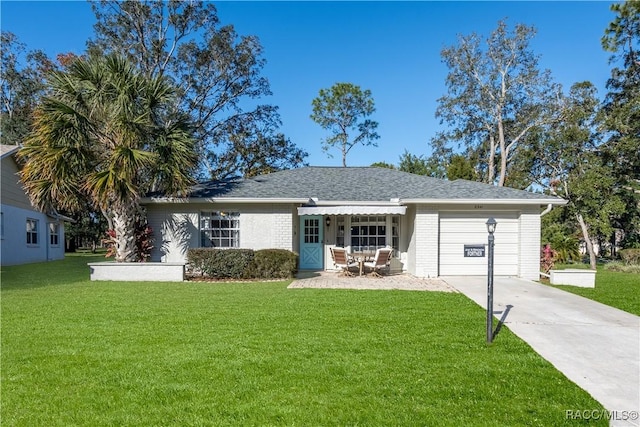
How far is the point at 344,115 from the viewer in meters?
45.5

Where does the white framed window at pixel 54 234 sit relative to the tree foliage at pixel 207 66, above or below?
below

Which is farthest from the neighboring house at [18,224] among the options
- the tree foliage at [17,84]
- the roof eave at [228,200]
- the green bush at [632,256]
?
the green bush at [632,256]

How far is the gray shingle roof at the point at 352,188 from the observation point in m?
16.0

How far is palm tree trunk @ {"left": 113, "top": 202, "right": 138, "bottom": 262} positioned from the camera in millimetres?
15531

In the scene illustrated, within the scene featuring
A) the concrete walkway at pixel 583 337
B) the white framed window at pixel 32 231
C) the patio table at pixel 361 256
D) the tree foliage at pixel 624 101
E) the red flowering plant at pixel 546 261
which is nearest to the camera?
the concrete walkway at pixel 583 337

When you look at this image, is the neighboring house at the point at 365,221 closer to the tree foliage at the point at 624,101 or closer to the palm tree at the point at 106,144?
the palm tree at the point at 106,144

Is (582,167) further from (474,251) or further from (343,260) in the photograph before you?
(343,260)

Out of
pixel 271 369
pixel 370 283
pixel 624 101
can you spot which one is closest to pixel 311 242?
pixel 370 283

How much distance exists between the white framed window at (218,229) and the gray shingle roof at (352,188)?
105cm

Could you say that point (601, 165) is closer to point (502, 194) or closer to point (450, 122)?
point (450, 122)

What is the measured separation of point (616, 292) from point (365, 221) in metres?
10.1

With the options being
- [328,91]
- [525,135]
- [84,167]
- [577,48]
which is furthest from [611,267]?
[328,91]

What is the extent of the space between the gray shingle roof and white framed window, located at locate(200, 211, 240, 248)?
1048mm

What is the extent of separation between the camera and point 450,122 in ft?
122
